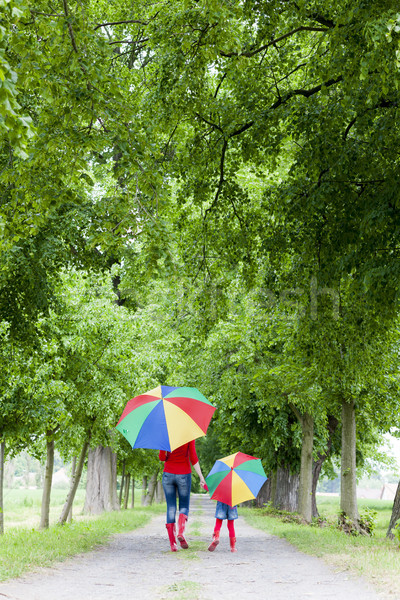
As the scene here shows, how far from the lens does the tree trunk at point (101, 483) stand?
22297mm

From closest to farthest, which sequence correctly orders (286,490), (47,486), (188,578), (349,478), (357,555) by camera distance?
(188,578), (357,555), (349,478), (47,486), (286,490)

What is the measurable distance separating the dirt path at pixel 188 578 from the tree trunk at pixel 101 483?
13373 millimetres

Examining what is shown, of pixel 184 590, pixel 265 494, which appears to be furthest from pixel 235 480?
pixel 265 494

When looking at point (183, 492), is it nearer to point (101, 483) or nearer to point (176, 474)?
point (176, 474)

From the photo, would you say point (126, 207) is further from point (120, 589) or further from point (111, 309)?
point (111, 309)

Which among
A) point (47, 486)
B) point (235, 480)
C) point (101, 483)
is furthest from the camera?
point (101, 483)

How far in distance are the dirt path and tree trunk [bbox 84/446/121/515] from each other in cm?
1337

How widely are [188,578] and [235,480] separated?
9.64 ft

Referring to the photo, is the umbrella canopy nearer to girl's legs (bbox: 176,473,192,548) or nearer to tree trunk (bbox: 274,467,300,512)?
girl's legs (bbox: 176,473,192,548)

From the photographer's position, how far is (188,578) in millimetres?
6402

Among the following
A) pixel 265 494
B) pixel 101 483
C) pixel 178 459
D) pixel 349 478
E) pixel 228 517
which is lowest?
pixel 265 494

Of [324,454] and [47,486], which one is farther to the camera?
[324,454]

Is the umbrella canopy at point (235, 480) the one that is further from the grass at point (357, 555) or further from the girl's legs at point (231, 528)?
the grass at point (357, 555)

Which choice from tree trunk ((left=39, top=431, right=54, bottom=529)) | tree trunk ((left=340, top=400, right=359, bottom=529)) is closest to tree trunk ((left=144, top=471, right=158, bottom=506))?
tree trunk ((left=39, top=431, right=54, bottom=529))
